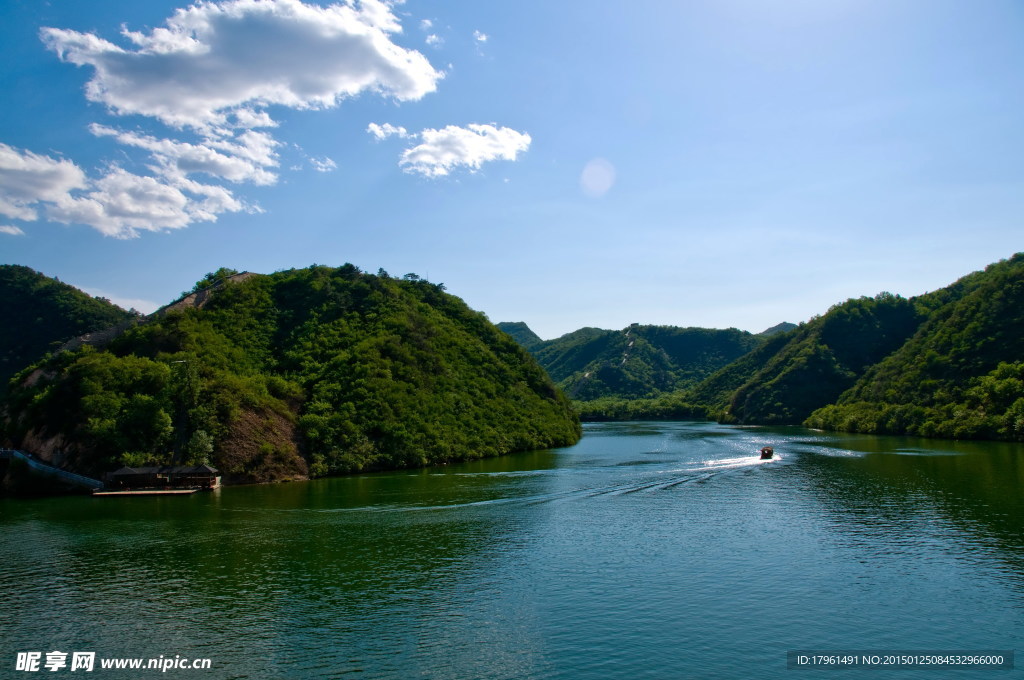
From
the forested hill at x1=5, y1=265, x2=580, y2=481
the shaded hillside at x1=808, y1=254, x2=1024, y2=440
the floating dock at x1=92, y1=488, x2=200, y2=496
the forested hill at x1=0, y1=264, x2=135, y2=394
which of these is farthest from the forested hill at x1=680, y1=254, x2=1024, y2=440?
the forested hill at x1=0, y1=264, x2=135, y2=394

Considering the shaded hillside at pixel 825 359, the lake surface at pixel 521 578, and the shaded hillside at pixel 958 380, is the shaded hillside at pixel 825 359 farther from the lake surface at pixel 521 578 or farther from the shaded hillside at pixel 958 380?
the lake surface at pixel 521 578

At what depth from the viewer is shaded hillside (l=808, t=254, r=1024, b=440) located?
93312mm

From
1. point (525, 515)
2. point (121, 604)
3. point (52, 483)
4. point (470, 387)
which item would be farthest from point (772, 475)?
point (52, 483)

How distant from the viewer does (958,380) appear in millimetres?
104625

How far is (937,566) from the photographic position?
3038 centimetres

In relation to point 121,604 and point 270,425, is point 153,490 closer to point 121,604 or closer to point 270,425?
point 270,425

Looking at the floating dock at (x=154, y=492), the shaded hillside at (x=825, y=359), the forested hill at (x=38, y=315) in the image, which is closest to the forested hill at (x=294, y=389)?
the floating dock at (x=154, y=492)

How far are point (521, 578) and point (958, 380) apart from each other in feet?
342

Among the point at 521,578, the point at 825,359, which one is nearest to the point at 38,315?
the point at 521,578

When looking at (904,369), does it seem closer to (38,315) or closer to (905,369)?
(905,369)

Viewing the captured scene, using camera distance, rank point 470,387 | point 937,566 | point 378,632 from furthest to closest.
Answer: point 470,387 → point 937,566 → point 378,632

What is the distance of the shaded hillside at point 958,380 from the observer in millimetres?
93312

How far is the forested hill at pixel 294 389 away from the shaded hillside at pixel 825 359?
68.2 meters

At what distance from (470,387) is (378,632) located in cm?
7054
